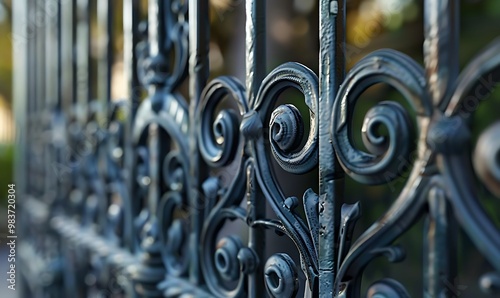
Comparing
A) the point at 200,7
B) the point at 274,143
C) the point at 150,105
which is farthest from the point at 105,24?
the point at 274,143

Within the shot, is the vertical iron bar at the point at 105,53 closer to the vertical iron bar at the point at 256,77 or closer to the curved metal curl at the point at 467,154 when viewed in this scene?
the vertical iron bar at the point at 256,77

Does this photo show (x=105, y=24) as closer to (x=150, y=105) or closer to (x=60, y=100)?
(x=150, y=105)

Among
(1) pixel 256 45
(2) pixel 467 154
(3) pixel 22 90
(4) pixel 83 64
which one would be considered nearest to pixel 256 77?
(1) pixel 256 45

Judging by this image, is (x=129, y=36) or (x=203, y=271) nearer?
(x=203, y=271)

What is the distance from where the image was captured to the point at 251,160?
39.6 inches

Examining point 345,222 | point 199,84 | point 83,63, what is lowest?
point 345,222

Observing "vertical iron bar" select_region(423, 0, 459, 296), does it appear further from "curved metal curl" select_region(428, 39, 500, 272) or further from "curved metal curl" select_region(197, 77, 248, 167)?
"curved metal curl" select_region(197, 77, 248, 167)

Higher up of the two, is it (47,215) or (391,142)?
(391,142)

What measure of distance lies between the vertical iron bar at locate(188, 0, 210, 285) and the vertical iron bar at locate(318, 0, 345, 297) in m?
0.42

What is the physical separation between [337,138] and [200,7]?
55 cm

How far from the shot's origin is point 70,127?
2.22 m

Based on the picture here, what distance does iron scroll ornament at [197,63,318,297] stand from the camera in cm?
Answer: 88

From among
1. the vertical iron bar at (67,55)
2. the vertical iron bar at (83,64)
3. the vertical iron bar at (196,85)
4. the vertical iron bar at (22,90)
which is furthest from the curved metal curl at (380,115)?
the vertical iron bar at (22,90)

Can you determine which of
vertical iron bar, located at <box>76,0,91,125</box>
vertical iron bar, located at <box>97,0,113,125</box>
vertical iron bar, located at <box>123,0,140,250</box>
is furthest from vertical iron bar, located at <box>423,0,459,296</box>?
vertical iron bar, located at <box>76,0,91,125</box>
